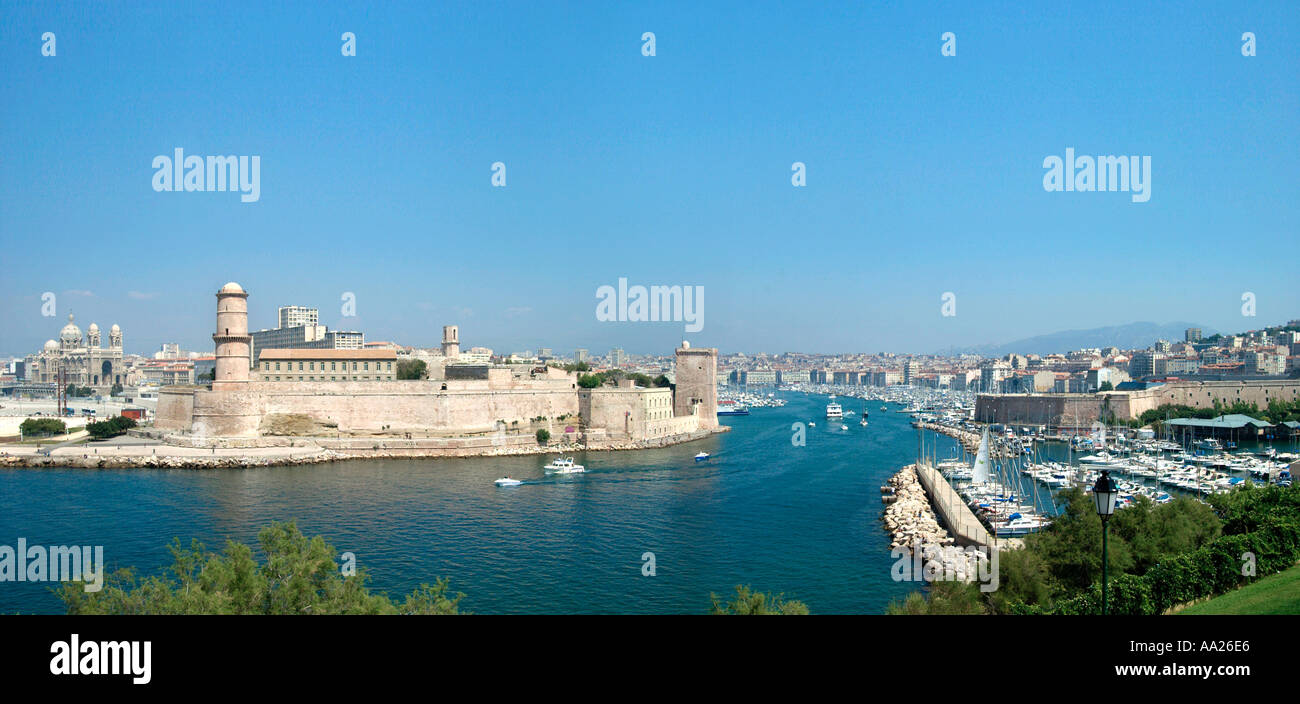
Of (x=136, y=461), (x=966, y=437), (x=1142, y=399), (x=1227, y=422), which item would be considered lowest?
(x=966, y=437)

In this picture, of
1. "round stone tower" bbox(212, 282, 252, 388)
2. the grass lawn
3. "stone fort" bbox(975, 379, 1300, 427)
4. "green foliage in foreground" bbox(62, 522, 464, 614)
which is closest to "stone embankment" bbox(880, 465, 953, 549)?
the grass lawn

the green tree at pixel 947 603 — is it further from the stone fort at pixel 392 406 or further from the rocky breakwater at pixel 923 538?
the stone fort at pixel 392 406

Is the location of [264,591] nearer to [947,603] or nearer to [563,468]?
[947,603]

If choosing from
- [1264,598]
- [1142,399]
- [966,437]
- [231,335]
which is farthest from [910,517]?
[1142,399]

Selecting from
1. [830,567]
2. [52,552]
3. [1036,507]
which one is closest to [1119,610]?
[830,567]

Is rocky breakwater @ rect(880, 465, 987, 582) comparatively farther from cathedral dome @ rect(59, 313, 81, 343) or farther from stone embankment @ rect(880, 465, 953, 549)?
cathedral dome @ rect(59, 313, 81, 343)

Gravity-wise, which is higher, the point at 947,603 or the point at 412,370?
the point at 412,370

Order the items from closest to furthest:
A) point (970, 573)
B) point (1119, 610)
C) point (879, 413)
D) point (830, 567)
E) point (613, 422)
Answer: point (1119, 610) → point (970, 573) → point (830, 567) → point (613, 422) → point (879, 413)
